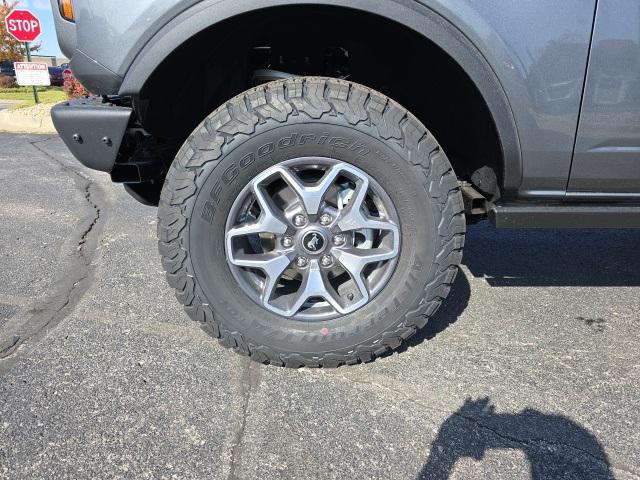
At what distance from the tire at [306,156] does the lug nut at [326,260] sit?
252 millimetres

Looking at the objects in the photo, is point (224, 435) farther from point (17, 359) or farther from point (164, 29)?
point (164, 29)

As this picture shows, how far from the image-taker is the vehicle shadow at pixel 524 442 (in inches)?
67.4

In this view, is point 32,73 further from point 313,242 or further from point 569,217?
point 569,217

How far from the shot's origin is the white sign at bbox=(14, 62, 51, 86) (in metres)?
11.8

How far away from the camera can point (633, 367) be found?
7.57ft

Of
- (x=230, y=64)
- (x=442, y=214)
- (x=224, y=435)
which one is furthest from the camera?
(x=230, y=64)

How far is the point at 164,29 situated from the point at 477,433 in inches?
78.7

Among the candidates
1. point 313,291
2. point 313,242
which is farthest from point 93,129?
point 313,291

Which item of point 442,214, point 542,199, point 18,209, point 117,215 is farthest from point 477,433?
point 18,209

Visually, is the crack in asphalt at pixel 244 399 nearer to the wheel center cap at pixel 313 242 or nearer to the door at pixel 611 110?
the wheel center cap at pixel 313 242

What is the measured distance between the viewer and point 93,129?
80.4 inches

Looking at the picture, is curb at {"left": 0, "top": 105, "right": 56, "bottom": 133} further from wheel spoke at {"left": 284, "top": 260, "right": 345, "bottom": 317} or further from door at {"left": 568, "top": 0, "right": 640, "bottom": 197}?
door at {"left": 568, "top": 0, "right": 640, "bottom": 197}

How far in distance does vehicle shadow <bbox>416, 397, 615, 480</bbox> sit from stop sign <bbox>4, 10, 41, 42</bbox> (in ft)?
47.8

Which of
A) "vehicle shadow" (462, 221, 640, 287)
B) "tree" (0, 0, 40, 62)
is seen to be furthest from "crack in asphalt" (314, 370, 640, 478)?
"tree" (0, 0, 40, 62)
